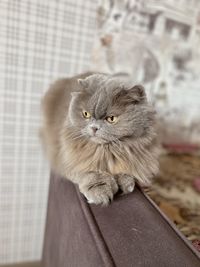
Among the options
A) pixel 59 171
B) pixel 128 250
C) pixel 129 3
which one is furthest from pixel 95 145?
pixel 129 3

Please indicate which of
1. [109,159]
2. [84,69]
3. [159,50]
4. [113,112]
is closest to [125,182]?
[109,159]

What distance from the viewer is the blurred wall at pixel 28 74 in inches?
39.2

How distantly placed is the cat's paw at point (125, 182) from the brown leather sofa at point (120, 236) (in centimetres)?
2

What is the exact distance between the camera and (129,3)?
110cm

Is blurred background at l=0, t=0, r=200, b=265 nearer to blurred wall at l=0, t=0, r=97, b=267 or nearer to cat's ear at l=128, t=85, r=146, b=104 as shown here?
blurred wall at l=0, t=0, r=97, b=267

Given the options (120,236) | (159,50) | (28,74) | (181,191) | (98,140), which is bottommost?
(181,191)

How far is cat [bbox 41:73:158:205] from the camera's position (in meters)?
0.66

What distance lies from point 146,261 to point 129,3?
101 cm

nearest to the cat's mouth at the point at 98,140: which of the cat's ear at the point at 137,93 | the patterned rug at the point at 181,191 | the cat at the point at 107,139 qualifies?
the cat at the point at 107,139

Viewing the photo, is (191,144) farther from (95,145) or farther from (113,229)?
(113,229)

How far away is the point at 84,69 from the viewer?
1.13 m

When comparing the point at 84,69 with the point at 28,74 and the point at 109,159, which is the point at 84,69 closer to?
the point at 28,74

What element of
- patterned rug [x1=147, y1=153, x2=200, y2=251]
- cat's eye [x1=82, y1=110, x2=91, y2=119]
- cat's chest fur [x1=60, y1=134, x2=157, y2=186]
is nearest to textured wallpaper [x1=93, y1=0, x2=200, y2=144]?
patterned rug [x1=147, y1=153, x2=200, y2=251]

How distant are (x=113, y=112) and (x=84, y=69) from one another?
535 millimetres
